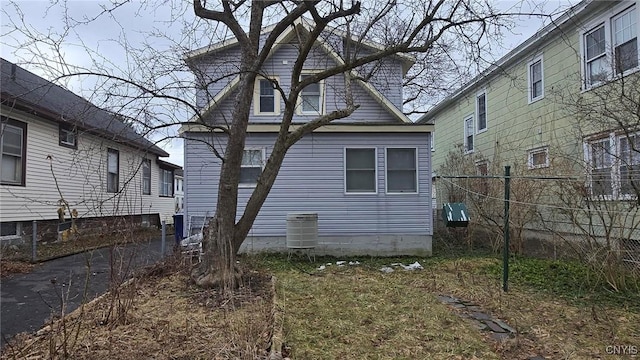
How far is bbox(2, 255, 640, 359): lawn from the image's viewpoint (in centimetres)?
402

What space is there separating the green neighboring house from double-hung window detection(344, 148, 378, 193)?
92.9 inches

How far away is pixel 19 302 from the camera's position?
635 centimetres

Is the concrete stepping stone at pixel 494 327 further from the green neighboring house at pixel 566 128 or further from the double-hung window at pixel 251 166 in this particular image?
the double-hung window at pixel 251 166

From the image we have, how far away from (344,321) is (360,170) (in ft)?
21.3

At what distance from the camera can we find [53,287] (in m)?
7.21

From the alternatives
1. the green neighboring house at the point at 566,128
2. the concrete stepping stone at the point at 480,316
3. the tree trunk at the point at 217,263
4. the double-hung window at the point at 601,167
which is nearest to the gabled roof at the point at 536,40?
the green neighboring house at the point at 566,128

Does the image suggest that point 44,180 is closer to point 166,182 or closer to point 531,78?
point 166,182

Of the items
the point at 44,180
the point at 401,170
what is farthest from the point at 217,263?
the point at 44,180

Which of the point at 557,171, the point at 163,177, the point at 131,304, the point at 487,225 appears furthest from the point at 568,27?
the point at 163,177

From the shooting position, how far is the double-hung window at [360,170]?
37.0 feet

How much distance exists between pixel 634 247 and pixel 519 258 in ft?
12.2

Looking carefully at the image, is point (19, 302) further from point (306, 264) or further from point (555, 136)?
point (555, 136)

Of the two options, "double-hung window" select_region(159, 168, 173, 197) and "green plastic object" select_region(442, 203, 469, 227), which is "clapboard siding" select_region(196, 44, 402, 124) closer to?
"green plastic object" select_region(442, 203, 469, 227)

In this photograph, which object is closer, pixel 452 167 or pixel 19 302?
pixel 19 302
